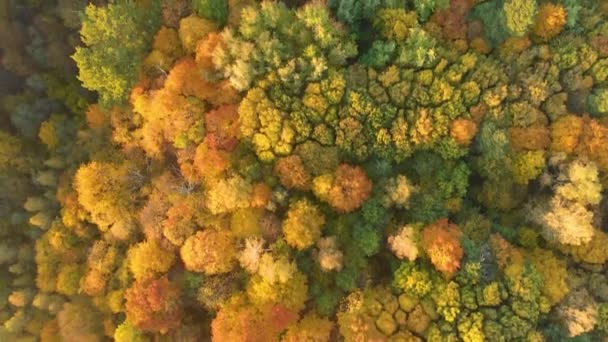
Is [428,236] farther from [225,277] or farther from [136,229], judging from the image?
[136,229]

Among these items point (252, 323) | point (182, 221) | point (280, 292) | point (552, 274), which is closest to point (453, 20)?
point (552, 274)

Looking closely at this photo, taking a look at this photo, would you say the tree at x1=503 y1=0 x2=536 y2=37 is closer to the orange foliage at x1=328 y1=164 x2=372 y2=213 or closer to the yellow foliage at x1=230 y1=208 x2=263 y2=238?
the orange foliage at x1=328 y1=164 x2=372 y2=213

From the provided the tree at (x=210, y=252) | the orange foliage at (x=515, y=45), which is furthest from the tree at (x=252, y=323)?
the orange foliage at (x=515, y=45)

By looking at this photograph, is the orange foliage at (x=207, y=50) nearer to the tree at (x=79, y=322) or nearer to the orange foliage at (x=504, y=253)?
the tree at (x=79, y=322)

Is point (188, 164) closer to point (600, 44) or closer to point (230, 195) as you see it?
point (230, 195)

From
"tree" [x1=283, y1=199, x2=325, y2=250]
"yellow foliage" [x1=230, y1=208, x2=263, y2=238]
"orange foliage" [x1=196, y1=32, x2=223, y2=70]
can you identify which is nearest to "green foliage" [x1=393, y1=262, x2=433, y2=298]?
"tree" [x1=283, y1=199, x2=325, y2=250]
